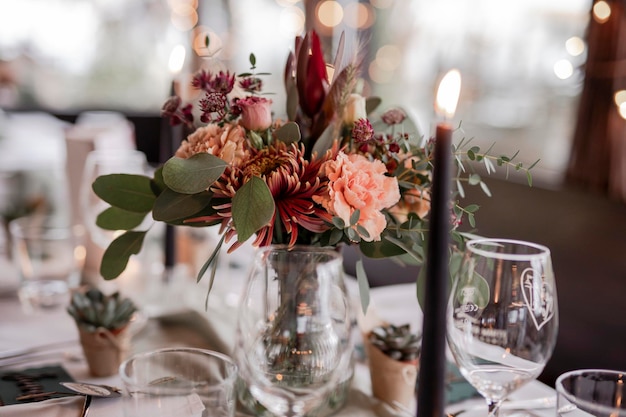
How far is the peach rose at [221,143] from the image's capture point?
0.71 metres

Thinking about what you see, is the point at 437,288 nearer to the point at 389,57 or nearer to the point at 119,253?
the point at 119,253

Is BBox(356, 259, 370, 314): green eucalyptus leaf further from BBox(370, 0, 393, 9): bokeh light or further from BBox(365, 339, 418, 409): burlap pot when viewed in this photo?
BBox(370, 0, 393, 9): bokeh light

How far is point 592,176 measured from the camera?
2809 mm

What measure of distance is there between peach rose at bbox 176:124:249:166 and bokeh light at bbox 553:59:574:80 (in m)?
2.79

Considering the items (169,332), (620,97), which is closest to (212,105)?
(169,332)

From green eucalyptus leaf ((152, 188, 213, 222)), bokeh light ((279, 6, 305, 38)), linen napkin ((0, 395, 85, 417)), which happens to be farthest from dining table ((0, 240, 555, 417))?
bokeh light ((279, 6, 305, 38))

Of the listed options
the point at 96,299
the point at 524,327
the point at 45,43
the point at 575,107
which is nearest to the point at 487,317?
the point at 524,327

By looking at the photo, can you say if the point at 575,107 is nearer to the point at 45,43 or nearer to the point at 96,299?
the point at 96,299

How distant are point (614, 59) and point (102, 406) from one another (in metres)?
2.48

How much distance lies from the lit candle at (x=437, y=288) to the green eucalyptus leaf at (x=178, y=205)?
31 centimetres

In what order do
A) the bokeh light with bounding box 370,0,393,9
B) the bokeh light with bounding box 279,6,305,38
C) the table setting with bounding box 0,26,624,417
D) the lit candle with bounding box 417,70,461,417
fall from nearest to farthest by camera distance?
1. the lit candle with bounding box 417,70,461,417
2. the table setting with bounding box 0,26,624,417
3. the bokeh light with bounding box 370,0,393,9
4. the bokeh light with bounding box 279,6,305,38

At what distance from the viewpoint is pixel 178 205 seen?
74 centimetres

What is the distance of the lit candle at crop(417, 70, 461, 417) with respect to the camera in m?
0.51

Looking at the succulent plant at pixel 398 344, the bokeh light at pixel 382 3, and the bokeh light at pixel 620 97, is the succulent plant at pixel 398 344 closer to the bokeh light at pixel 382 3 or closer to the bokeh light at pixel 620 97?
the bokeh light at pixel 620 97
